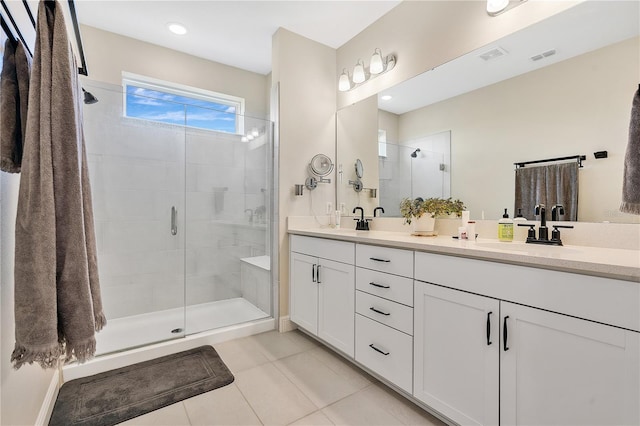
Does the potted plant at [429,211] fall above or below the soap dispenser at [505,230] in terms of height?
above

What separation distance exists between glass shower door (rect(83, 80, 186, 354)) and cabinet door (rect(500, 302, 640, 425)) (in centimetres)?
229

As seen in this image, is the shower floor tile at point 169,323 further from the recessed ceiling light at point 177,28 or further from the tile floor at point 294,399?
the recessed ceiling light at point 177,28

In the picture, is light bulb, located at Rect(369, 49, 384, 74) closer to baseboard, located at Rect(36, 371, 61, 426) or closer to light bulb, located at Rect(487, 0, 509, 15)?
light bulb, located at Rect(487, 0, 509, 15)

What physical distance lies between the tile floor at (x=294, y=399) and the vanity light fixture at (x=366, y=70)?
7.47ft

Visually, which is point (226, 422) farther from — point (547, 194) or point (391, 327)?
point (547, 194)

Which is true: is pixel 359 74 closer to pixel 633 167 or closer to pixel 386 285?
pixel 386 285

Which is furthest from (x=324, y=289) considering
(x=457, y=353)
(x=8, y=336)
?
(x=8, y=336)

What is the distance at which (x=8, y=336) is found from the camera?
1.07m

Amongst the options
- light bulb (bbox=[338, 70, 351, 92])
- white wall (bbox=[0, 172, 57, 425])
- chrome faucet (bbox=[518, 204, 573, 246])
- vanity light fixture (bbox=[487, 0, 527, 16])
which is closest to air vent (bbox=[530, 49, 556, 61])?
vanity light fixture (bbox=[487, 0, 527, 16])

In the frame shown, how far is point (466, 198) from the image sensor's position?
75.2 inches

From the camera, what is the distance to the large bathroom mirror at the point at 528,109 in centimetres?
134

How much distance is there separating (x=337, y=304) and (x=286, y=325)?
831 mm

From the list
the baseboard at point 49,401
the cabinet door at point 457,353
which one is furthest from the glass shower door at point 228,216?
the cabinet door at point 457,353

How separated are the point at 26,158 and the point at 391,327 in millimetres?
1645
